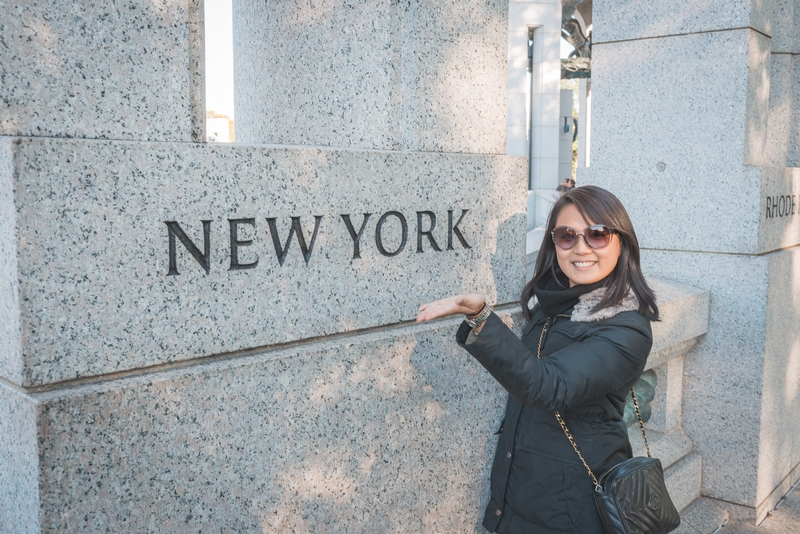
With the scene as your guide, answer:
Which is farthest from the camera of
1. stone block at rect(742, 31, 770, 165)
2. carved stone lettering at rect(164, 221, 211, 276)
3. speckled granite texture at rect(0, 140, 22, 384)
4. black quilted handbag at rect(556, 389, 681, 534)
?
stone block at rect(742, 31, 770, 165)

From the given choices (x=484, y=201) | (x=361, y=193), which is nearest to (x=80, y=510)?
(x=361, y=193)

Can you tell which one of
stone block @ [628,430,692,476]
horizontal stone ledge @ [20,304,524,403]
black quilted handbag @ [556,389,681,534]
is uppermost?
horizontal stone ledge @ [20,304,524,403]

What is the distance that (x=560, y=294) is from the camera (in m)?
2.65

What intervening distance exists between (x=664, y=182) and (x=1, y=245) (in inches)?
158

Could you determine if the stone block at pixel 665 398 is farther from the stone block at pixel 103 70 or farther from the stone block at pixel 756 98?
the stone block at pixel 103 70

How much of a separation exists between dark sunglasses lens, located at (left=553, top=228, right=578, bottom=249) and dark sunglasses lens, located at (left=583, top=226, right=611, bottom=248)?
0.04 m

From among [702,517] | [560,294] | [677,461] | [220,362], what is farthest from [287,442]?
[702,517]

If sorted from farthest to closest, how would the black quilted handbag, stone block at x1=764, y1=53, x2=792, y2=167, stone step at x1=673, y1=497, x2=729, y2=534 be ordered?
stone block at x1=764, y1=53, x2=792, y2=167 < stone step at x1=673, y1=497, x2=729, y2=534 < the black quilted handbag

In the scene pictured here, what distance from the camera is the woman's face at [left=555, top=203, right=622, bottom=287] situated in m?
2.63

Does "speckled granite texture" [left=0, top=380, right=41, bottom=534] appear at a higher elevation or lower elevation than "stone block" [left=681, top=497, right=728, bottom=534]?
higher

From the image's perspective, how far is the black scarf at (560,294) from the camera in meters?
2.63

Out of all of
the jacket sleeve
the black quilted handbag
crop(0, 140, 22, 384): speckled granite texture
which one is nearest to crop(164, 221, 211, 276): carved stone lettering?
crop(0, 140, 22, 384): speckled granite texture

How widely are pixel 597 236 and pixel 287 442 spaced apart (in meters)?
1.25

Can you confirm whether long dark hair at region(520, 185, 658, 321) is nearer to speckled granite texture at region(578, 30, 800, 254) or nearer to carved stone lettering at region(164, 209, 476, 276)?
carved stone lettering at region(164, 209, 476, 276)
